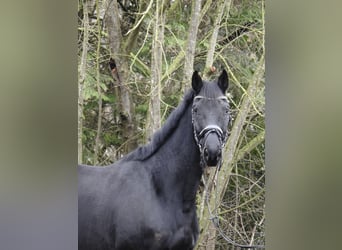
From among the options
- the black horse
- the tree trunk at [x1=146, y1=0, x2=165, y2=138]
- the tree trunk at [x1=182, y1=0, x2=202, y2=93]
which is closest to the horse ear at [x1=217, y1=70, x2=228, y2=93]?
the black horse

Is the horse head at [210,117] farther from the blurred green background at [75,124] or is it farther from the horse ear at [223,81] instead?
the blurred green background at [75,124]

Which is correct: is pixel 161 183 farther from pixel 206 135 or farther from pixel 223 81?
pixel 223 81

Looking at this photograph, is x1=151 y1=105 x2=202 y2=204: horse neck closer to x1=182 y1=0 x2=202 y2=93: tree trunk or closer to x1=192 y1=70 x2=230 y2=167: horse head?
x1=192 y1=70 x2=230 y2=167: horse head

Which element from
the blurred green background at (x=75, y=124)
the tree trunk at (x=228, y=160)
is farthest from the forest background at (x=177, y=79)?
the blurred green background at (x=75, y=124)

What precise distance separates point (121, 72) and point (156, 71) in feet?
0.37

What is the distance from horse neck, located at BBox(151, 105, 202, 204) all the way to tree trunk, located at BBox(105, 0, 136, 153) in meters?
0.14

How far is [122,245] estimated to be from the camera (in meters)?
1.69

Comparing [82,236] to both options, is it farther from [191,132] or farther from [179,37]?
[179,37]
